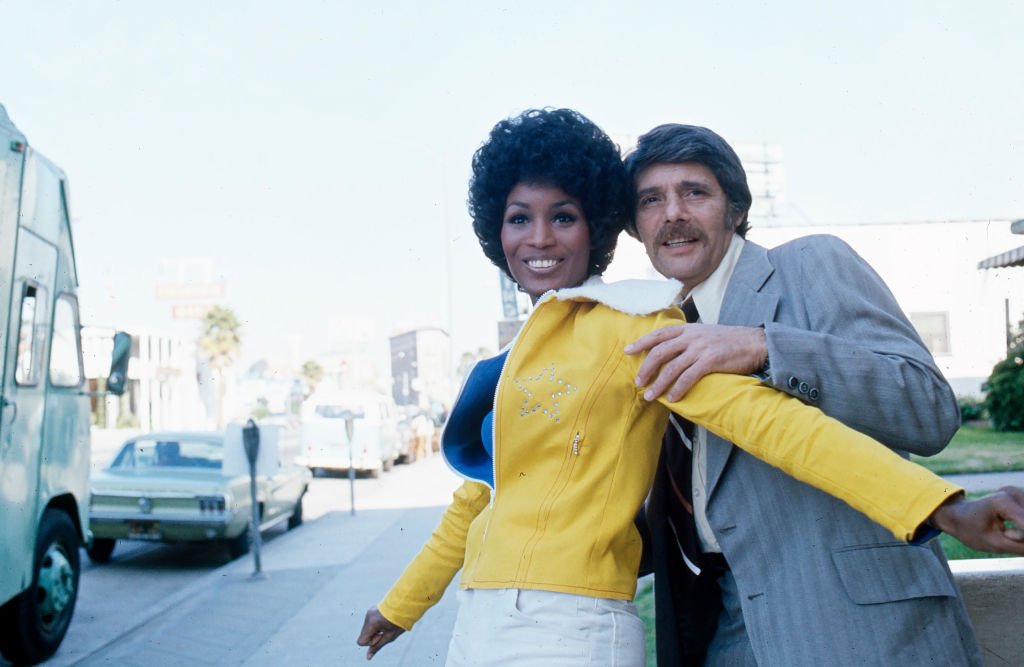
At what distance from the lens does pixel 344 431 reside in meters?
21.5

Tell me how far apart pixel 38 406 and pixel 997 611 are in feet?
17.5

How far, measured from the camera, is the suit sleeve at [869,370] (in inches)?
66.4

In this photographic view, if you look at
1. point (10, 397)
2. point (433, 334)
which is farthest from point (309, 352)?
point (10, 397)

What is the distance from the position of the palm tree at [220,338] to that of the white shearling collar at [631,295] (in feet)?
160

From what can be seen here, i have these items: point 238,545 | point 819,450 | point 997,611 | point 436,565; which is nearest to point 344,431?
point 238,545

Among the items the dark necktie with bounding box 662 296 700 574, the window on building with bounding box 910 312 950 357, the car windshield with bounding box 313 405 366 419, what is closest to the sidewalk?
the dark necktie with bounding box 662 296 700 574

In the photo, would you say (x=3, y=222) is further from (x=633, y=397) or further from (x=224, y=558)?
(x=224, y=558)

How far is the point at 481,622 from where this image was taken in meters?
1.78

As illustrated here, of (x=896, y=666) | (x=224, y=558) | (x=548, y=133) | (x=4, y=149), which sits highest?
(x=4, y=149)

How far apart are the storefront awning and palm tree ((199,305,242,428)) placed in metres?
41.1

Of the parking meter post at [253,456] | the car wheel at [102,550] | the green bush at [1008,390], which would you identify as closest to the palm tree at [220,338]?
the car wheel at [102,550]

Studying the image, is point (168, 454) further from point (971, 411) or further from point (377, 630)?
point (971, 411)

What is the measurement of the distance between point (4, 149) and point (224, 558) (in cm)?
704

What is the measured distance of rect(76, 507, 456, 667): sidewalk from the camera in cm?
647
